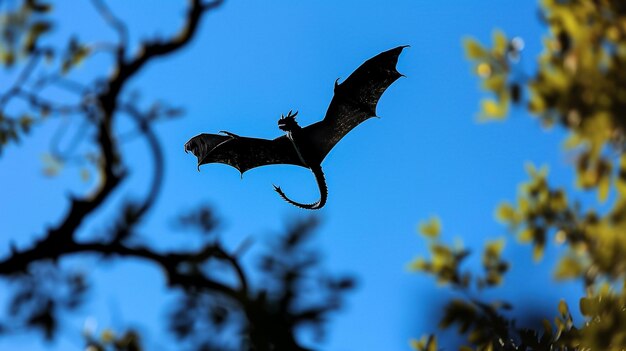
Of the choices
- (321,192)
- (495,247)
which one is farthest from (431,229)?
(321,192)

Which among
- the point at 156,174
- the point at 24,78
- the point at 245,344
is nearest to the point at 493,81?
the point at 245,344

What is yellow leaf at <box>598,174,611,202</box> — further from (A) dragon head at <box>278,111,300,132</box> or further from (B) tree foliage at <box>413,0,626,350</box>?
(A) dragon head at <box>278,111,300,132</box>

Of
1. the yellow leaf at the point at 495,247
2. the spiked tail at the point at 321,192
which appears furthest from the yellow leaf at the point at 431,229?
the spiked tail at the point at 321,192

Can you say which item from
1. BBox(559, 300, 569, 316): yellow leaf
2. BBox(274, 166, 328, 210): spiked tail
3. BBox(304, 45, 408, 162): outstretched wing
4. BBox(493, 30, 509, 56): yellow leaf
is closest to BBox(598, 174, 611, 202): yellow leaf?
BBox(493, 30, 509, 56): yellow leaf

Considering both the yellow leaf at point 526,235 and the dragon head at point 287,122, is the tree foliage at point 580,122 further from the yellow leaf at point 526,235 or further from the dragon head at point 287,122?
the dragon head at point 287,122

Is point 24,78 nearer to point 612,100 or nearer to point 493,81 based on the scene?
point 493,81

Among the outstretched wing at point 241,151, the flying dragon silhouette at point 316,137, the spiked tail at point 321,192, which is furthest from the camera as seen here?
the outstretched wing at point 241,151
